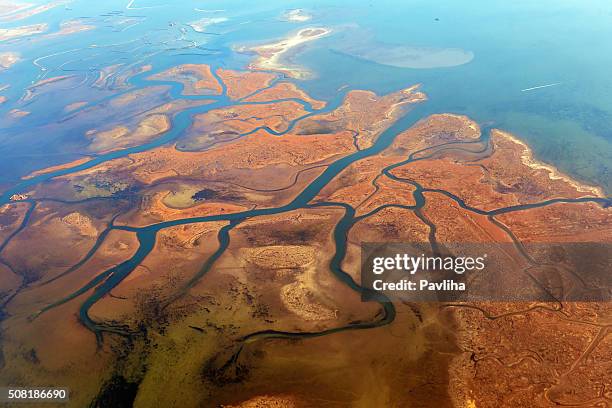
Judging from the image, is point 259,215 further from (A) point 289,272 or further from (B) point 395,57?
(B) point 395,57

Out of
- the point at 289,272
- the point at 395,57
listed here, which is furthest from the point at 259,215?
the point at 395,57

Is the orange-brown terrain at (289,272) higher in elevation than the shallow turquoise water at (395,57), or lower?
lower

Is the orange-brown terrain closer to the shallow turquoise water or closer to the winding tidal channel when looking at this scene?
the winding tidal channel

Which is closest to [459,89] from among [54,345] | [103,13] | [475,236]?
[475,236]

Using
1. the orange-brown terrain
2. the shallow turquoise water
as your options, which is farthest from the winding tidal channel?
the shallow turquoise water

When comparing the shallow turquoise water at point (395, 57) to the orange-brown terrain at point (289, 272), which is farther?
the shallow turquoise water at point (395, 57)

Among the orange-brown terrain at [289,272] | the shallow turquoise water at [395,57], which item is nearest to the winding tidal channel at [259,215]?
the orange-brown terrain at [289,272]

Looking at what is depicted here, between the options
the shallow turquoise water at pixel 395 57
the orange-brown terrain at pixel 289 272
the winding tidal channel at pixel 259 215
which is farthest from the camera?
the shallow turquoise water at pixel 395 57

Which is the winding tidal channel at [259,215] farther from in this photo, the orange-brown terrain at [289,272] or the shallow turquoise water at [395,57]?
the shallow turquoise water at [395,57]
